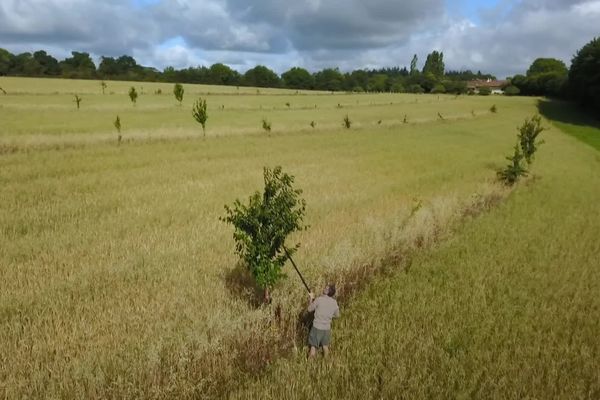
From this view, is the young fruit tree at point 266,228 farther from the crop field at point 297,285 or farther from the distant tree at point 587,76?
the distant tree at point 587,76

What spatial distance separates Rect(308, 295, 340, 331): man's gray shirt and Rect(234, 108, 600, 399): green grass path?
52cm

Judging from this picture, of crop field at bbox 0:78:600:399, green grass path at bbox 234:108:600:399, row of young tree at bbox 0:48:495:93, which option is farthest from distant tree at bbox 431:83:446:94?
green grass path at bbox 234:108:600:399

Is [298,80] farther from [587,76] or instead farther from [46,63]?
[587,76]

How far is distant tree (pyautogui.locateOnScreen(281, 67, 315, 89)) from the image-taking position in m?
160

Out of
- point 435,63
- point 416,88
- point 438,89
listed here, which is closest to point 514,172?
point 416,88

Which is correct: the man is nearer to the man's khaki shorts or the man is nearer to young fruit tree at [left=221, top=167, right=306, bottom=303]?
the man's khaki shorts

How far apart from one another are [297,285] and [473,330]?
3374 millimetres

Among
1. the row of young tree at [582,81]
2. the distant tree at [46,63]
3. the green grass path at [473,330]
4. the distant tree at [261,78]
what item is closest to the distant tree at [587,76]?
the row of young tree at [582,81]

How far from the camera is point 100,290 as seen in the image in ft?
28.0

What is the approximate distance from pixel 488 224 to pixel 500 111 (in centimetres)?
6521

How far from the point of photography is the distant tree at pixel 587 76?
66750mm

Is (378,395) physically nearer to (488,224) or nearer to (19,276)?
(19,276)

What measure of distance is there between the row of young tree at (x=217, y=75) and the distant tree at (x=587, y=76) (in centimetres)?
6452

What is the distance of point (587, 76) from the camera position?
229 ft
